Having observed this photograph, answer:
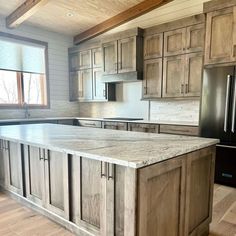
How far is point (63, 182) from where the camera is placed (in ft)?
6.23

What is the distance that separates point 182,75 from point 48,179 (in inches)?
107

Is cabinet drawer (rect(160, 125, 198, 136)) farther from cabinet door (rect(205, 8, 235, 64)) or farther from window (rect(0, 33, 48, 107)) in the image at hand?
window (rect(0, 33, 48, 107))

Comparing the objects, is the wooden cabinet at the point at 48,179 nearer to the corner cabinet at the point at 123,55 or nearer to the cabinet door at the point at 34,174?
the cabinet door at the point at 34,174

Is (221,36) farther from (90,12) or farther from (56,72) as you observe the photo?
(56,72)

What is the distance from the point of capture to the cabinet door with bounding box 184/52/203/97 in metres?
3.48

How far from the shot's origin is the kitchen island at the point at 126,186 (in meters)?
1.32

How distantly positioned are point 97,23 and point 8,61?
82.1 inches

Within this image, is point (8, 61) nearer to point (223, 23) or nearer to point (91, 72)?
point (91, 72)

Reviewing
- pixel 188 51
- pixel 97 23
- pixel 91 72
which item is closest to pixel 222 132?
pixel 188 51

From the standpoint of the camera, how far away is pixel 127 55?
4.27 metres

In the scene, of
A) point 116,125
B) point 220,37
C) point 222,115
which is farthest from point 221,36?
point 116,125

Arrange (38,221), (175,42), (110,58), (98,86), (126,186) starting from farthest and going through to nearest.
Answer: (98,86) → (110,58) → (175,42) → (38,221) → (126,186)

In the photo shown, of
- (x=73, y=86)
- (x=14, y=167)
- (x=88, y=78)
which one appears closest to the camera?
(x=14, y=167)

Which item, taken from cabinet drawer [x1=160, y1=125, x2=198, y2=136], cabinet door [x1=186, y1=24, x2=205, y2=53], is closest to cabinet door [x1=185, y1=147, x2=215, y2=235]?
cabinet drawer [x1=160, y1=125, x2=198, y2=136]
